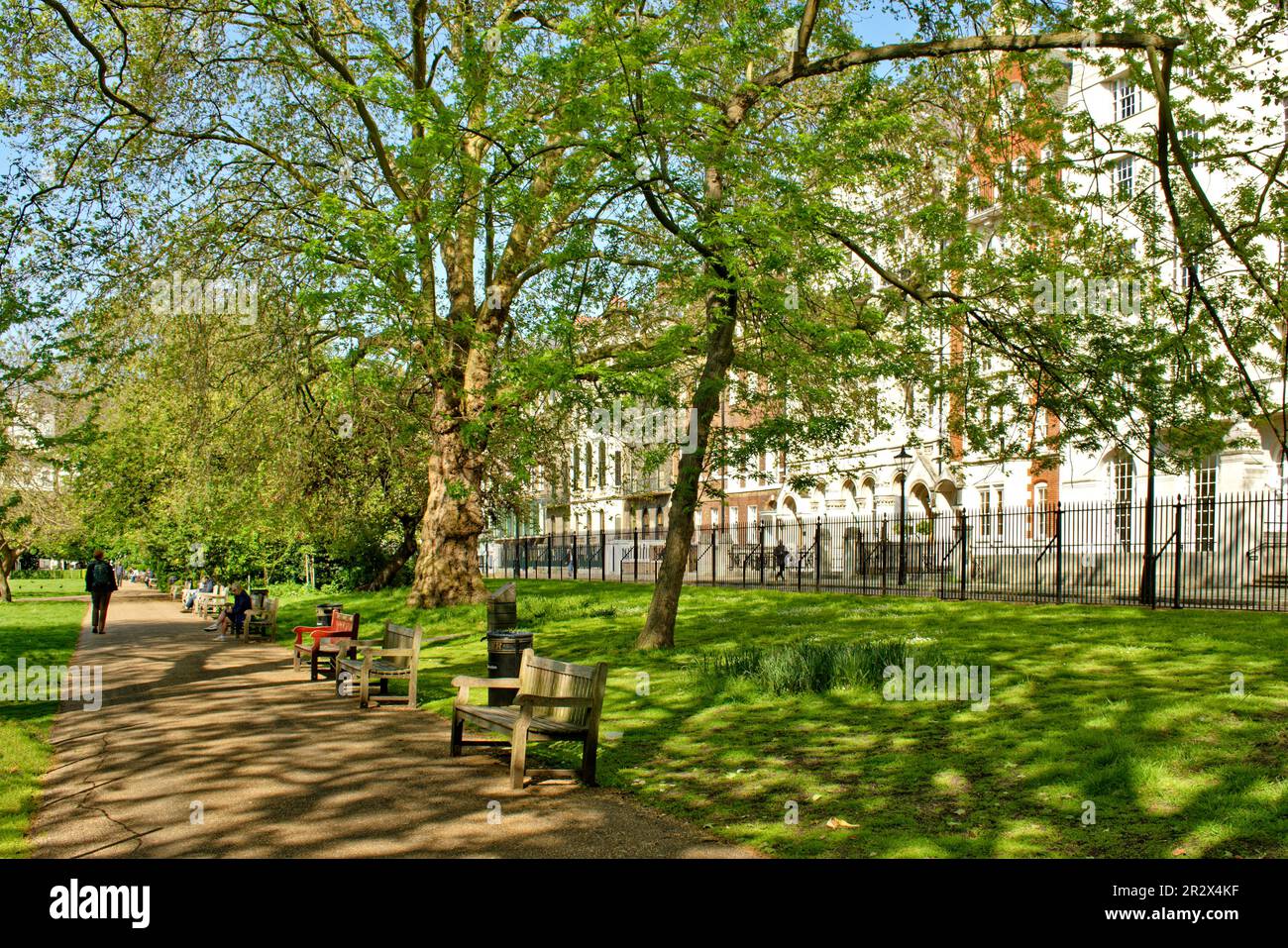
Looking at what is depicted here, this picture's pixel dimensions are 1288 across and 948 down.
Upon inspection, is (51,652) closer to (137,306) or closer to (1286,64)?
(137,306)

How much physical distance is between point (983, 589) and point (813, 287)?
9.70 metres

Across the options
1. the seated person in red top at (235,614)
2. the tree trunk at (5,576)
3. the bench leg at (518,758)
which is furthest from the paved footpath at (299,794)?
the tree trunk at (5,576)

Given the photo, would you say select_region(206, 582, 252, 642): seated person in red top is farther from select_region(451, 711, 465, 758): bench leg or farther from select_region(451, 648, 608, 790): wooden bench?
select_region(451, 648, 608, 790): wooden bench

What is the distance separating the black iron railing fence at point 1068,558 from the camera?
837 inches

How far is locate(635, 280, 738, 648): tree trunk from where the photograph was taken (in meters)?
14.4

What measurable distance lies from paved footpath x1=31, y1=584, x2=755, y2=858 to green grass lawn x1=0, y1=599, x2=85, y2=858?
14 cm

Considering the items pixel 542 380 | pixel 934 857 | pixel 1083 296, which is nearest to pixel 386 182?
pixel 542 380

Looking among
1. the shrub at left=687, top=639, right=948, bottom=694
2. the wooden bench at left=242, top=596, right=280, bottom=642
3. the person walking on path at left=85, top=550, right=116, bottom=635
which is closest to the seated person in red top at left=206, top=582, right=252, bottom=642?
the wooden bench at left=242, top=596, right=280, bottom=642

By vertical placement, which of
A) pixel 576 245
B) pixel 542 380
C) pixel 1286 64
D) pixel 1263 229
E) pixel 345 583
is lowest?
pixel 345 583

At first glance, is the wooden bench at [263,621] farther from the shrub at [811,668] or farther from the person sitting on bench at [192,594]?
the shrub at [811,668]

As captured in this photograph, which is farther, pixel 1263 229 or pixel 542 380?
pixel 542 380

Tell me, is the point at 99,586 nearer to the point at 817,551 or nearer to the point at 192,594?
the point at 192,594

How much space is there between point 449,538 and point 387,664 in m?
12.5

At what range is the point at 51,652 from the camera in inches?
778
